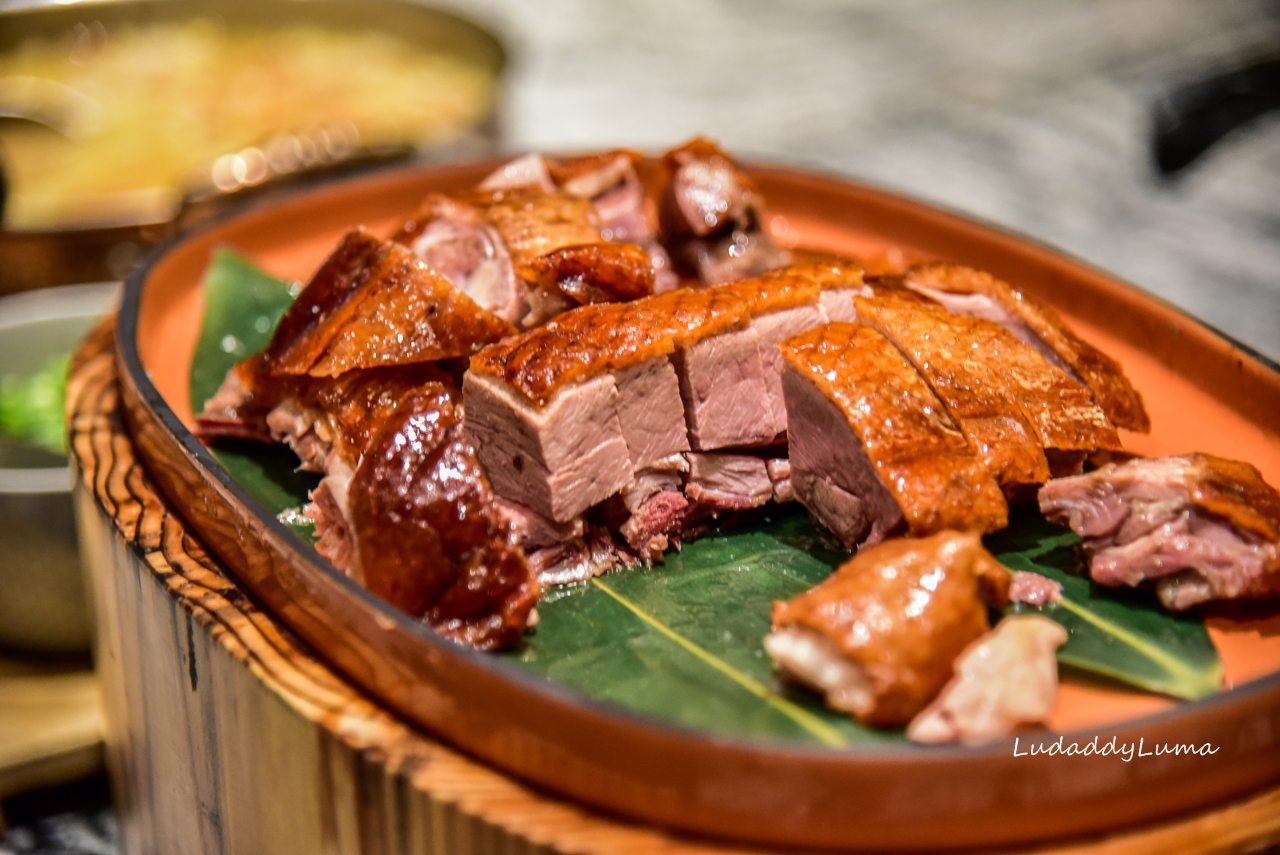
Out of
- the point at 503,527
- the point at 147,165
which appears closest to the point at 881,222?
the point at 503,527

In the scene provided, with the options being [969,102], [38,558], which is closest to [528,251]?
[38,558]

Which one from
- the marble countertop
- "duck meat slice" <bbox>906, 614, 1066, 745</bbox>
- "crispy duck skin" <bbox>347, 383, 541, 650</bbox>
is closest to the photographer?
"duck meat slice" <bbox>906, 614, 1066, 745</bbox>

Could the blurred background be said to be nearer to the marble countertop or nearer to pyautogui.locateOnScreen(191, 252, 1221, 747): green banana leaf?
the marble countertop

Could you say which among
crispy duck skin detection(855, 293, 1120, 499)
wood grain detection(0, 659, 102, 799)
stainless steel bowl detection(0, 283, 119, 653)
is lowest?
wood grain detection(0, 659, 102, 799)

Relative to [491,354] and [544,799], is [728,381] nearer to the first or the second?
[491,354]

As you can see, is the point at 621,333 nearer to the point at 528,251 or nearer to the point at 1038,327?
the point at 528,251

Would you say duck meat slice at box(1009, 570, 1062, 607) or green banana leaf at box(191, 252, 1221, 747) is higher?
duck meat slice at box(1009, 570, 1062, 607)

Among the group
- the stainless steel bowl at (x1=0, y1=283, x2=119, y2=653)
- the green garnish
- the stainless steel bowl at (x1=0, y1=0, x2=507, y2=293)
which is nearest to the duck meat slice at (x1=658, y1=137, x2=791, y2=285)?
the stainless steel bowl at (x1=0, y1=0, x2=507, y2=293)
